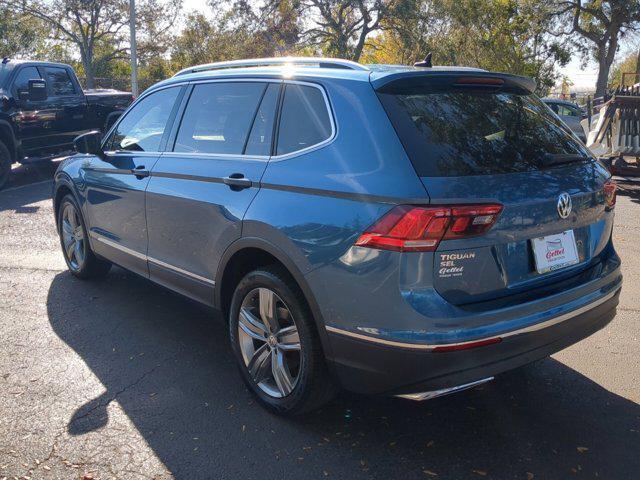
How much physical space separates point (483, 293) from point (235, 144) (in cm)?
173

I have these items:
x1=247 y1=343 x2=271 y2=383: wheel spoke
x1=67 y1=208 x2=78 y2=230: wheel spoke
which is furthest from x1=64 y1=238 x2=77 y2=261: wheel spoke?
x1=247 y1=343 x2=271 y2=383: wheel spoke

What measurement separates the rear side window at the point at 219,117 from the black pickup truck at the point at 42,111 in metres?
7.78

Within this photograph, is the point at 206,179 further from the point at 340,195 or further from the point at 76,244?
the point at 76,244

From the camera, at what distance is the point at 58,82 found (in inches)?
471

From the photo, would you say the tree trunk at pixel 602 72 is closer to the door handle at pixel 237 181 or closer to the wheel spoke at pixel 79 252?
the wheel spoke at pixel 79 252

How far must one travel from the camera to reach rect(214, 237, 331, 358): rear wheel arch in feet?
9.86

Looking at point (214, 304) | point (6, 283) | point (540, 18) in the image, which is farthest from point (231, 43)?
point (214, 304)

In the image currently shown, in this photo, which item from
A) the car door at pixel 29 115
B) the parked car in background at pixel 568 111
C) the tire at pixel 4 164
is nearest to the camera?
the tire at pixel 4 164

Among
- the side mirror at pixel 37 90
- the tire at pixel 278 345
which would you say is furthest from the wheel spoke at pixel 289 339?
the side mirror at pixel 37 90

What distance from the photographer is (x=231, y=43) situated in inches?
1275

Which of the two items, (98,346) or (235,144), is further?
(98,346)

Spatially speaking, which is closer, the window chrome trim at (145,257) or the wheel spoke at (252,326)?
the wheel spoke at (252,326)

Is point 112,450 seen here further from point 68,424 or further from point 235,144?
point 235,144

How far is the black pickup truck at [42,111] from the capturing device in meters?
10.7
